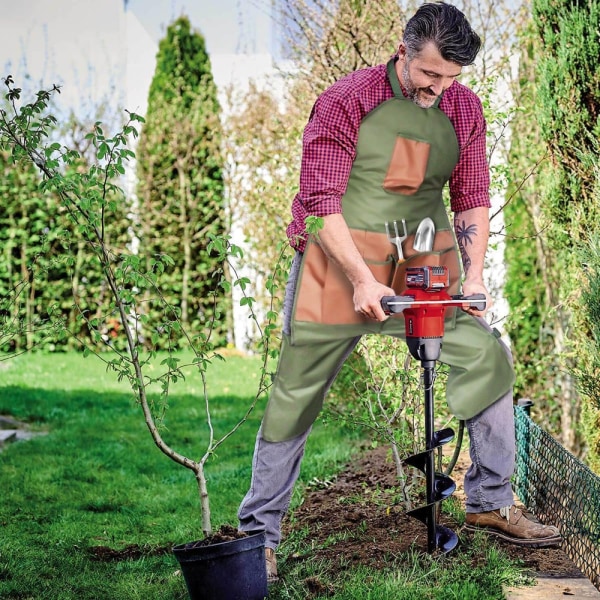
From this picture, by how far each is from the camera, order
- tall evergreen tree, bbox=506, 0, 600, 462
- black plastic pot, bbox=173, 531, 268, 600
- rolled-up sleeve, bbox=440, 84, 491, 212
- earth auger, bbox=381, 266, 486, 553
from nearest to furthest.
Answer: black plastic pot, bbox=173, 531, 268, 600 → earth auger, bbox=381, 266, 486, 553 → rolled-up sleeve, bbox=440, 84, 491, 212 → tall evergreen tree, bbox=506, 0, 600, 462

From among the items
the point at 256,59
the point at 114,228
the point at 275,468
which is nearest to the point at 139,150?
the point at 114,228

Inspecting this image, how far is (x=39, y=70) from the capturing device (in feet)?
44.6

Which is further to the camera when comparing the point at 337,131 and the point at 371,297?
the point at 337,131

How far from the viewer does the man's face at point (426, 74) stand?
295 centimetres

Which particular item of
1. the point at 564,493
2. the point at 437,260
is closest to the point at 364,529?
the point at 564,493

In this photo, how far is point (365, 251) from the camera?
125 inches

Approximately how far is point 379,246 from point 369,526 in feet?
4.19

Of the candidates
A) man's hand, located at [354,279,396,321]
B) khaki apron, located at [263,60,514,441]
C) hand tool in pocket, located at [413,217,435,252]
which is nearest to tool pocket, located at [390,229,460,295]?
khaki apron, located at [263,60,514,441]

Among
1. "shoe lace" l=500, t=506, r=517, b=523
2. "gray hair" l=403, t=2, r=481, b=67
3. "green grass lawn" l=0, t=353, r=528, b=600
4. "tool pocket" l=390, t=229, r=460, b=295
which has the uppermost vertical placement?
"gray hair" l=403, t=2, r=481, b=67

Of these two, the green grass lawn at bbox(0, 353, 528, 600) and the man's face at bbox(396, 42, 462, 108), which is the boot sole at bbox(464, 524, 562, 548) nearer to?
the green grass lawn at bbox(0, 353, 528, 600)

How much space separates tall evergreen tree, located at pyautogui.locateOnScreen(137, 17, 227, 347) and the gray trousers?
7.64 m

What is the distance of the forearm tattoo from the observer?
134 inches

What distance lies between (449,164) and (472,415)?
35.7 inches

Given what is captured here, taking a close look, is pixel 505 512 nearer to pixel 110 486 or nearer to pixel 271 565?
pixel 271 565
